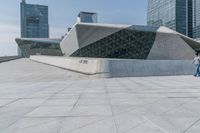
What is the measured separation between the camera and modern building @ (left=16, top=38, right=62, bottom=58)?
265 feet

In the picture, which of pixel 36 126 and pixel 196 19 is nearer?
pixel 36 126

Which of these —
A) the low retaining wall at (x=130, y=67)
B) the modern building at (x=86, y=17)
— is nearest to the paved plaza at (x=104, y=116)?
the low retaining wall at (x=130, y=67)

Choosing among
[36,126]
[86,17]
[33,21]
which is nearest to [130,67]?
[36,126]

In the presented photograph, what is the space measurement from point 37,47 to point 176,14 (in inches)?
2226

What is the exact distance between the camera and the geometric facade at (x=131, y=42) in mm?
33406

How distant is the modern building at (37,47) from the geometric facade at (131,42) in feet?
156

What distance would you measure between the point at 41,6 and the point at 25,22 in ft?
58.9

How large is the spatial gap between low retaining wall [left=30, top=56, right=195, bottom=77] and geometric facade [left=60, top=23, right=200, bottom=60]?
16.5m

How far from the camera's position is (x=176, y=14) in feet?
305

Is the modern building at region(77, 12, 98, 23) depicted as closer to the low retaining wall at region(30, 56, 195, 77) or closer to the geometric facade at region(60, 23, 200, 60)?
the geometric facade at region(60, 23, 200, 60)

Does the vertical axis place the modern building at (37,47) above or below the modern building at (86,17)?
below

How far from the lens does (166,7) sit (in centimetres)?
9231

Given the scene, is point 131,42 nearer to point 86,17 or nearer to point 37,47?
point 37,47

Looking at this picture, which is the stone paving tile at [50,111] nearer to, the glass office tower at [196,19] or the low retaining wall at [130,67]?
the low retaining wall at [130,67]
